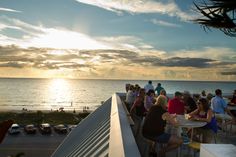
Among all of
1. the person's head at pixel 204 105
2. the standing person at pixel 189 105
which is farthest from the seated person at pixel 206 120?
the standing person at pixel 189 105

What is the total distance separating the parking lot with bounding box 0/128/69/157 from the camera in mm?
30000

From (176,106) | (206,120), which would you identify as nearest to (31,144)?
(176,106)

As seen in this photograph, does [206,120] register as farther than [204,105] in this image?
No

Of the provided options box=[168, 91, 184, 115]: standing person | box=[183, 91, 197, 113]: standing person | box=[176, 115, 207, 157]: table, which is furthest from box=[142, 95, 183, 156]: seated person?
box=[183, 91, 197, 113]: standing person

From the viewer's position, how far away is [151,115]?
6.17 metres

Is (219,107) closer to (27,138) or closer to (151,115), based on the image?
(151,115)

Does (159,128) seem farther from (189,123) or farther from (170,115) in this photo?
(189,123)

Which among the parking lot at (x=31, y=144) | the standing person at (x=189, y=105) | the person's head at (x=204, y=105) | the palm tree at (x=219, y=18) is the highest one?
the palm tree at (x=219, y=18)

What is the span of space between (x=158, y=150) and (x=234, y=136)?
3.17m

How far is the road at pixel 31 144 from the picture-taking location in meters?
30.0

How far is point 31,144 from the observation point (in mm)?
34375

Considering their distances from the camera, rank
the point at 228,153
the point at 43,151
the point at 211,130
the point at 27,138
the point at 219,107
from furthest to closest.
Result: the point at 27,138
the point at 43,151
the point at 219,107
the point at 211,130
the point at 228,153

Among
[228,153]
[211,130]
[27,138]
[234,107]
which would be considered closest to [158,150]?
[211,130]

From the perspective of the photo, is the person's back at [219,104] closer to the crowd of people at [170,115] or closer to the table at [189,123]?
the crowd of people at [170,115]
